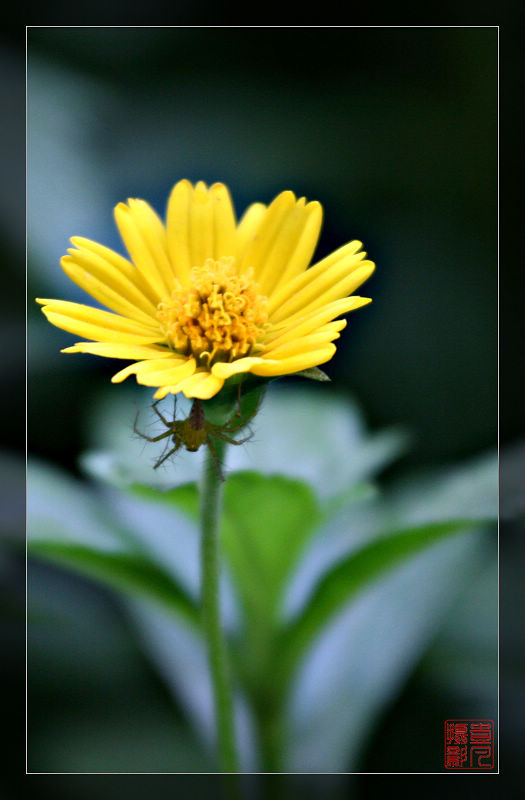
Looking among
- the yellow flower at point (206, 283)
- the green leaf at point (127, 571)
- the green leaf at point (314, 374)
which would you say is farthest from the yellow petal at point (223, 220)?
the green leaf at point (127, 571)

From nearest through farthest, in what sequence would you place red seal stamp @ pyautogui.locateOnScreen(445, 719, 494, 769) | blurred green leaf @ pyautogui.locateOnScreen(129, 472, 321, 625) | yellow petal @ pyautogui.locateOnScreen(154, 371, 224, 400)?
1. yellow petal @ pyautogui.locateOnScreen(154, 371, 224, 400)
2. blurred green leaf @ pyautogui.locateOnScreen(129, 472, 321, 625)
3. red seal stamp @ pyautogui.locateOnScreen(445, 719, 494, 769)

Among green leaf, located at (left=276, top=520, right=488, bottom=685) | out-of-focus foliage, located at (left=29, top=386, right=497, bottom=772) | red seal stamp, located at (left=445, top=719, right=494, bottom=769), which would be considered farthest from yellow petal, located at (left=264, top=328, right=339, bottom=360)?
red seal stamp, located at (left=445, top=719, right=494, bottom=769)

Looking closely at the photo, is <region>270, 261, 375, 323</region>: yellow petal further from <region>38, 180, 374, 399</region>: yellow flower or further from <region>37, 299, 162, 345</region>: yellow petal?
<region>37, 299, 162, 345</region>: yellow petal

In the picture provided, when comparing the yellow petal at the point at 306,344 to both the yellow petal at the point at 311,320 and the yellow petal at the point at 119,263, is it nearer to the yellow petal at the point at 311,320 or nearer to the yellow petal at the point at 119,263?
the yellow petal at the point at 311,320

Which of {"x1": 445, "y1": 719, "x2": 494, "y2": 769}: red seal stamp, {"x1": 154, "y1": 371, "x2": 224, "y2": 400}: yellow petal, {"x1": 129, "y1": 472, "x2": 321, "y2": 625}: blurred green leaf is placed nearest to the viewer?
{"x1": 154, "y1": 371, "x2": 224, "y2": 400}: yellow petal

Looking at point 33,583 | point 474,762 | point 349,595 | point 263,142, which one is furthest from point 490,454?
point 33,583

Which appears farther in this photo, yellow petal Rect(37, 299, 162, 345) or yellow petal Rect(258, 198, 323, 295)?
yellow petal Rect(258, 198, 323, 295)

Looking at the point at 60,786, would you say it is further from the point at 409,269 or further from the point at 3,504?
the point at 409,269

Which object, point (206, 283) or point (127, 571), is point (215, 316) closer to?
point (206, 283)
